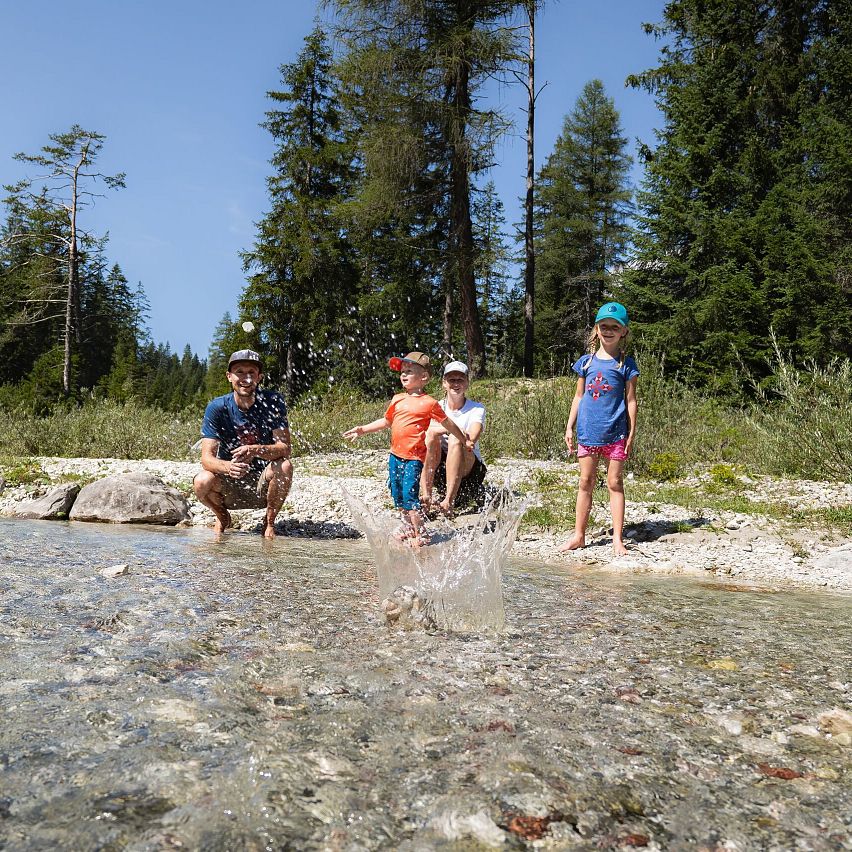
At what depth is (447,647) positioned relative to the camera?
2.95 meters

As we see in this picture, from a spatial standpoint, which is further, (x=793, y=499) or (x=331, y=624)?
(x=793, y=499)

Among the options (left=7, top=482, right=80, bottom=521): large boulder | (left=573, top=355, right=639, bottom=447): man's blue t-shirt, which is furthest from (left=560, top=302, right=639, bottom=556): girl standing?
(left=7, top=482, right=80, bottom=521): large boulder

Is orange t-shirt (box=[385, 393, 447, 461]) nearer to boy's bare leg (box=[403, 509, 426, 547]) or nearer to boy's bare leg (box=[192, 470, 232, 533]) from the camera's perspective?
boy's bare leg (box=[403, 509, 426, 547])

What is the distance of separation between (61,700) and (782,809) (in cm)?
201

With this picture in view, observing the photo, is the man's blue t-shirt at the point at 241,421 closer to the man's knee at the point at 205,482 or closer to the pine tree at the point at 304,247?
the man's knee at the point at 205,482

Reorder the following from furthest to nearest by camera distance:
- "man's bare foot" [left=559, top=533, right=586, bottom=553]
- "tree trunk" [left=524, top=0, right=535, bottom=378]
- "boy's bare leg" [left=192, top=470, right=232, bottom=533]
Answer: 1. "tree trunk" [left=524, top=0, right=535, bottom=378]
2. "boy's bare leg" [left=192, top=470, right=232, bottom=533]
3. "man's bare foot" [left=559, top=533, right=586, bottom=553]

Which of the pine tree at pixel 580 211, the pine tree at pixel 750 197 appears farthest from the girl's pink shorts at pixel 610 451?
the pine tree at pixel 580 211

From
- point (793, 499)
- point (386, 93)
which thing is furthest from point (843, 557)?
point (386, 93)

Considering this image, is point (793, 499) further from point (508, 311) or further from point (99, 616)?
point (508, 311)

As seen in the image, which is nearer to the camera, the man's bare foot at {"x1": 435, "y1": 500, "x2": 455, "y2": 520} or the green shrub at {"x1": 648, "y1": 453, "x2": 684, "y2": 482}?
the man's bare foot at {"x1": 435, "y1": 500, "x2": 455, "y2": 520}

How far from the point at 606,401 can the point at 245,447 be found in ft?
10.5

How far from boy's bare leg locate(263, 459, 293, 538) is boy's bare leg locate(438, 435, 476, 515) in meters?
1.48

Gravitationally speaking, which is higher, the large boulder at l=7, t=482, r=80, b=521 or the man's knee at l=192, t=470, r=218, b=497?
the man's knee at l=192, t=470, r=218, b=497

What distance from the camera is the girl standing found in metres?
5.75
